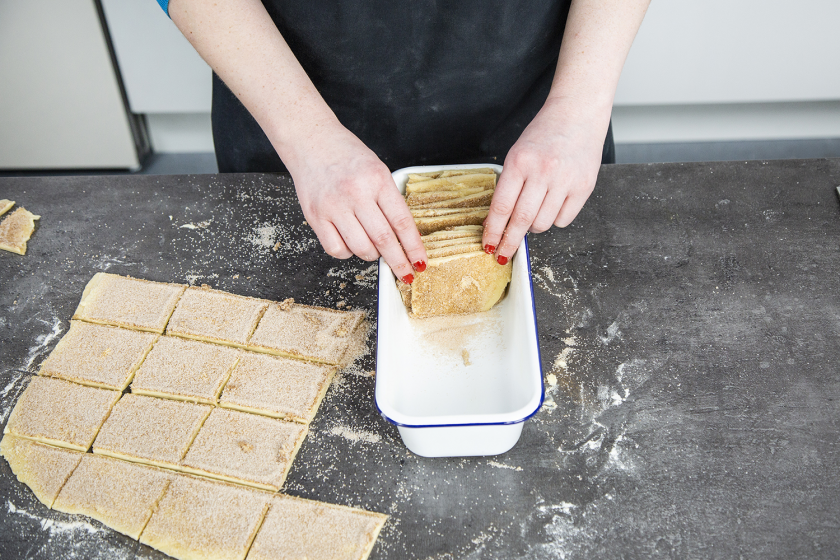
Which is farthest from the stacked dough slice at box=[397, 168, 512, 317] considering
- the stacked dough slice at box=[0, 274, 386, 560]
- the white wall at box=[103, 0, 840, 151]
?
the white wall at box=[103, 0, 840, 151]

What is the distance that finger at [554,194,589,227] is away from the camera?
5.02 ft

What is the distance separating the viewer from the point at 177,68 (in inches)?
136

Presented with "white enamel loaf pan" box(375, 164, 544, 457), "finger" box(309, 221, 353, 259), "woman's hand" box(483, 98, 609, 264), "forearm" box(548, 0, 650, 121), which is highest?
"forearm" box(548, 0, 650, 121)

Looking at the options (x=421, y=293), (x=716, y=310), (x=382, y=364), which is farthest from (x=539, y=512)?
(x=716, y=310)

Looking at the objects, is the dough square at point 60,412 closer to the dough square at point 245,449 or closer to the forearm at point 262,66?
the dough square at point 245,449

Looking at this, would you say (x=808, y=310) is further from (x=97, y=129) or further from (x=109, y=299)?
(x=97, y=129)

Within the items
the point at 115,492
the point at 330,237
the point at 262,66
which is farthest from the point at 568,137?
the point at 115,492

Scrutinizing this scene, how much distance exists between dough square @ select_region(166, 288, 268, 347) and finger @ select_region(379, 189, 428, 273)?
1.88 feet

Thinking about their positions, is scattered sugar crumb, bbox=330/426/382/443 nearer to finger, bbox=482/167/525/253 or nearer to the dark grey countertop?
the dark grey countertop

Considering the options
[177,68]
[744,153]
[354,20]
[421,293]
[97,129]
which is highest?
[354,20]

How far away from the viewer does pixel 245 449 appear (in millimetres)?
1513

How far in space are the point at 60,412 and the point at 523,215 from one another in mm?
1393

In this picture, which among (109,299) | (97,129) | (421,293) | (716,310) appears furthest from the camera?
(97,129)

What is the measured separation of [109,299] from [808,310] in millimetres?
2134
